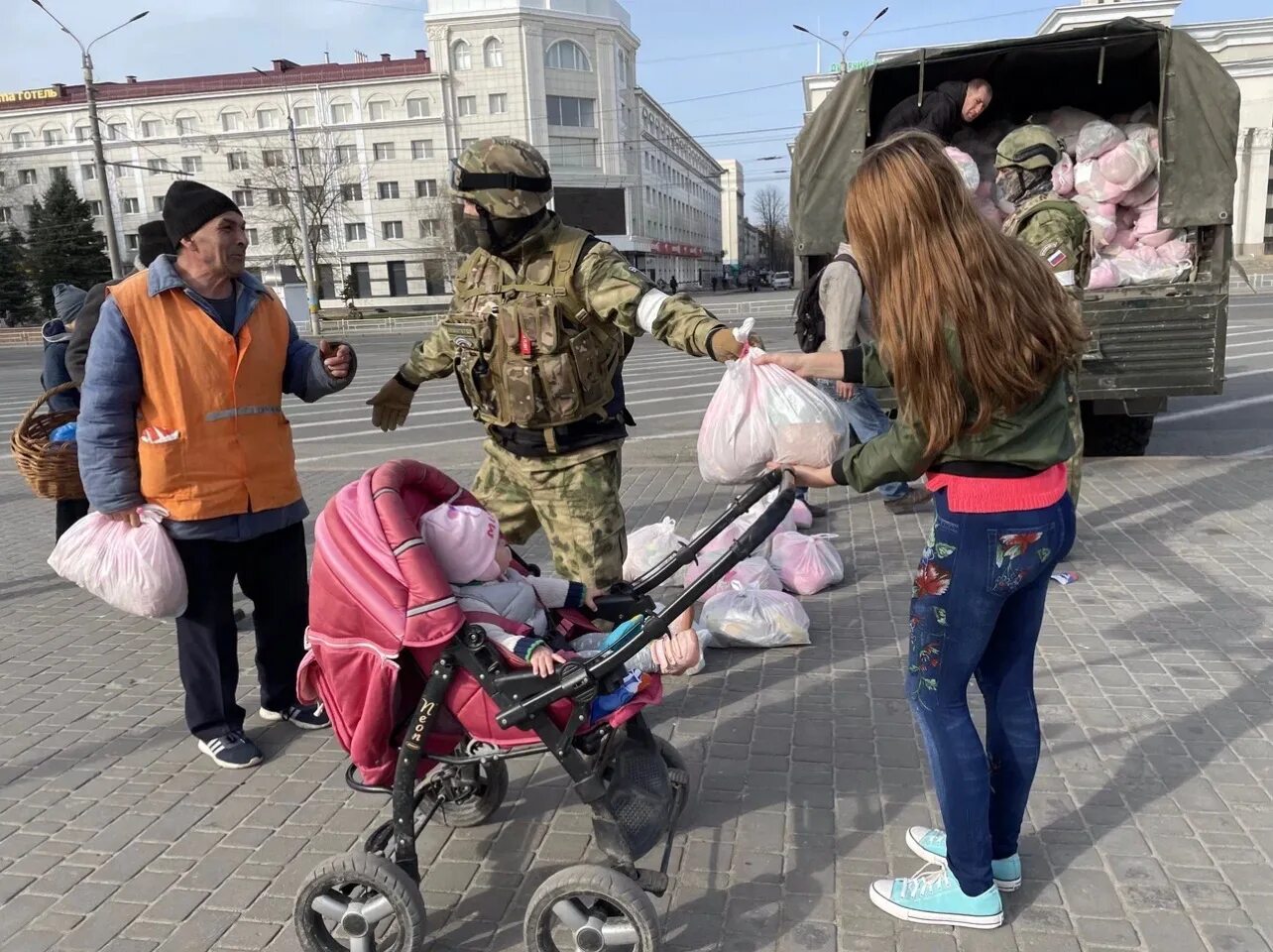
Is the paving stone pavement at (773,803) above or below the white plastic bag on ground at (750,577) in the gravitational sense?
below

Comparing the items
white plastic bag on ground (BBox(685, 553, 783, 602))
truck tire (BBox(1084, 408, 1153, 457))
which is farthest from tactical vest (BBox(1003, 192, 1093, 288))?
truck tire (BBox(1084, 408, 1153, 457))

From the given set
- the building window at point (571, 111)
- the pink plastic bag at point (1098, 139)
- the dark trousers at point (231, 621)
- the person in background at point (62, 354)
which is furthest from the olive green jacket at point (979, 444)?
the building window at point (571, 111)

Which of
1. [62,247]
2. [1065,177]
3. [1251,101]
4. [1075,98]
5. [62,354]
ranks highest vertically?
[1251,101]

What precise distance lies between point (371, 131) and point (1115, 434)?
62817 mm

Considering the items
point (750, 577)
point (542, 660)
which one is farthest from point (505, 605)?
point (750, 577)

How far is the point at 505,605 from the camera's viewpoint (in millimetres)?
2600

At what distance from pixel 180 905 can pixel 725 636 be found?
2.53m

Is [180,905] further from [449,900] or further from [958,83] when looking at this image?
[958,83]

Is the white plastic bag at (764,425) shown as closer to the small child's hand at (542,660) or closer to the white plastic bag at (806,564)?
the small child's hand at (542,660)

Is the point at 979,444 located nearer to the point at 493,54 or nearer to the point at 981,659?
the point at 981,659

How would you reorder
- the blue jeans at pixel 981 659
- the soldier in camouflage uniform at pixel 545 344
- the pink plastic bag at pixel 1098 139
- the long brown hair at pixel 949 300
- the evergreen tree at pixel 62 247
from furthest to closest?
1. the evergreen tree at pixel 62 247
2. the pink plastic bag at pixel 1098 139
3. the soldier in camouflage uniform at pixel 545 344
4. the blue jeans at pixel 981 659
5. the long brown hair at pixel 949 300

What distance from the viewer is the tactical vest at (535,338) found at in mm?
3264

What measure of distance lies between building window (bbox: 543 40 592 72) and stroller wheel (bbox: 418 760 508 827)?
66557 mm

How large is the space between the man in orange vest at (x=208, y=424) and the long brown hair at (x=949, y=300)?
221 centimetres
